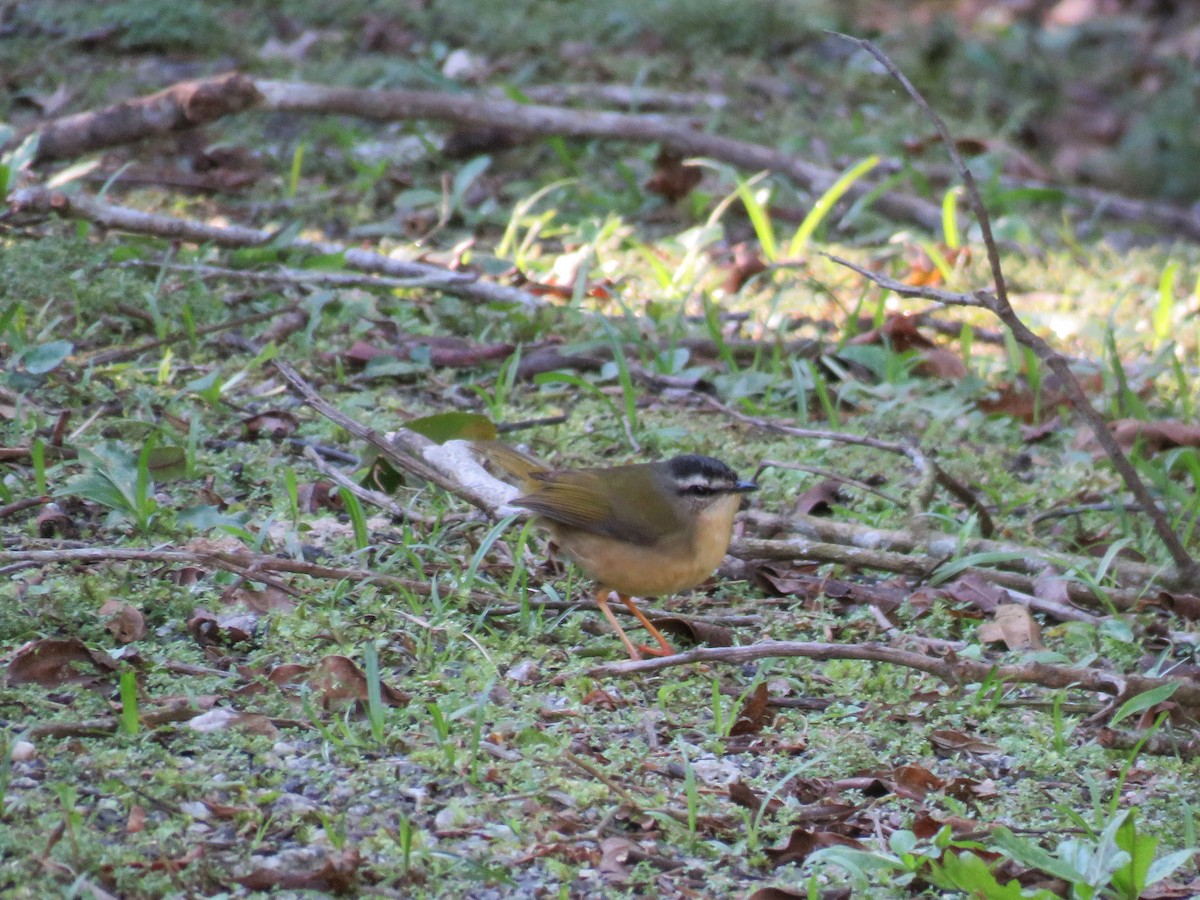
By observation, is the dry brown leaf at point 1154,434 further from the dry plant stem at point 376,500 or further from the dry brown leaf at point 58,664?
the dry brown leaf at point 58,664

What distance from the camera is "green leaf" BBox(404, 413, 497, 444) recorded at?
200 inches

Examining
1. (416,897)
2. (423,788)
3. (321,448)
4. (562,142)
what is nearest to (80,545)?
(321,448)

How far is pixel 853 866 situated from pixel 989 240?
1.83 meters

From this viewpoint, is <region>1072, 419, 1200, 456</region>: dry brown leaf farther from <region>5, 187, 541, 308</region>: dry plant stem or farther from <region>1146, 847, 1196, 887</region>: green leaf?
<region>1146, 847, 1196, 887</region>: green leaf

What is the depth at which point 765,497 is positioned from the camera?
5516 millimetres

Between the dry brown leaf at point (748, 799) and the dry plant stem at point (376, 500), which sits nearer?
the dry brown leaf at point (748, 799)

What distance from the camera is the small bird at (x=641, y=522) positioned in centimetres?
439

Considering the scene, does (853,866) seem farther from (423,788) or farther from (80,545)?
(80,545)

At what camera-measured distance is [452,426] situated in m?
5.10

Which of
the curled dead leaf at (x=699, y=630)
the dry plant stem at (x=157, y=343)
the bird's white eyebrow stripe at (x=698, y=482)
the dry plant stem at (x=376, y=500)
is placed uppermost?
the bird's white eyebrow stripe at (x=698, y=482)

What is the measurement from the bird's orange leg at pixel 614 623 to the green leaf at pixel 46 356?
92.4 inches

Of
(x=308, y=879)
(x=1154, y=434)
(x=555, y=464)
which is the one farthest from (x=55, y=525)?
(x=1154, y=434)

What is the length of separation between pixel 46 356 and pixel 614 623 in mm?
2547

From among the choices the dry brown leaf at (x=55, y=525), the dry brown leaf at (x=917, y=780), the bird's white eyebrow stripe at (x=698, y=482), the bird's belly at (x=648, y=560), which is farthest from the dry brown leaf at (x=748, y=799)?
the dry brown leaf at (x=55, y=525)
